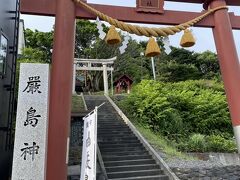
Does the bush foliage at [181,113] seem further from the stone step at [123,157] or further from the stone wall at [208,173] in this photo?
the stone wall at [208,173]

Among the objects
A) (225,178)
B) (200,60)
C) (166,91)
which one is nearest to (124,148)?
(225,178)

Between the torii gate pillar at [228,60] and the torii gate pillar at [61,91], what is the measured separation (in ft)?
9.36

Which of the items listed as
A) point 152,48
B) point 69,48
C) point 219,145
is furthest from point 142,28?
point 219,145

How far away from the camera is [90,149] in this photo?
4.67m

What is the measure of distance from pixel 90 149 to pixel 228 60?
3.31 meters

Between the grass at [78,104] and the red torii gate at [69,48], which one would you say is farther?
the grass at [78,104]

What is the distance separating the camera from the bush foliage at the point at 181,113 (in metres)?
15.0

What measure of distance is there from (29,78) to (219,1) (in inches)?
163

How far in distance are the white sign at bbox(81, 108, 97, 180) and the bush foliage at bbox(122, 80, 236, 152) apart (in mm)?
9140

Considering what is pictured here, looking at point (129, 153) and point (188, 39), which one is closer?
point (188, 39)

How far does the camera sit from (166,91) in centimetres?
1717

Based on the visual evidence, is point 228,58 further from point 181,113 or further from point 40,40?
point 40,40

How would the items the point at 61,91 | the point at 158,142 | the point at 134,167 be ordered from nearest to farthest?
the point at 61,91, the point at 134,167, the point at 158,142

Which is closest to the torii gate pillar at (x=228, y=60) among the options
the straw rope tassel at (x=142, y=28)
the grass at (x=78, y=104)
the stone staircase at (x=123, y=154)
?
the straw rope tassel at (x=142, y=28)
